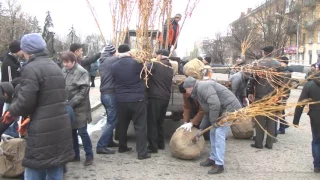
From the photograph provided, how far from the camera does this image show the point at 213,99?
5.25 m

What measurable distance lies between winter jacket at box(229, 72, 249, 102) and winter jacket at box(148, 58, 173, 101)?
67.6 inches

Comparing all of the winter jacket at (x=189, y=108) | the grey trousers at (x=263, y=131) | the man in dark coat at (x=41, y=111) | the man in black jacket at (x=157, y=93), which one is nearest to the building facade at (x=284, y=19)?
the grey trousers at (x=263, y=131)

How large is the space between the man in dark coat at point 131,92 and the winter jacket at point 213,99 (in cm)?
95

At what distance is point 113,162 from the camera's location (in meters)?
5.90

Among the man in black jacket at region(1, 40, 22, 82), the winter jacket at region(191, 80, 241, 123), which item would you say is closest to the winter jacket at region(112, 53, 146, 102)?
the winter jacket at region(191, 80, 241, 123)

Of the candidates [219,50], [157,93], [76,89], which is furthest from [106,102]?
[219,50]

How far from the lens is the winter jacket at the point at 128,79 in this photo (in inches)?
235

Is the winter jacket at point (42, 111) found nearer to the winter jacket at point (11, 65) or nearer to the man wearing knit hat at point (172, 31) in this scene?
the winter jacket at point (11, 65)

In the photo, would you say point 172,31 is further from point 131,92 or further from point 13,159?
point 13,159

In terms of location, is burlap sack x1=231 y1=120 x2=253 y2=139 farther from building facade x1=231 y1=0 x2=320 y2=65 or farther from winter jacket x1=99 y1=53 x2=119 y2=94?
building facade x1=231 y1=0 x2=320 y2=65

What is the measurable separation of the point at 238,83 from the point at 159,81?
2.03m

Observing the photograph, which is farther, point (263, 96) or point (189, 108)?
point (263, 96)

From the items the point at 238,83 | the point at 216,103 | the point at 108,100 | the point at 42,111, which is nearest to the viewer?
the point at 42,111

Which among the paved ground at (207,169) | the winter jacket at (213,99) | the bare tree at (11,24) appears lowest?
the paved ground at (207,169)
